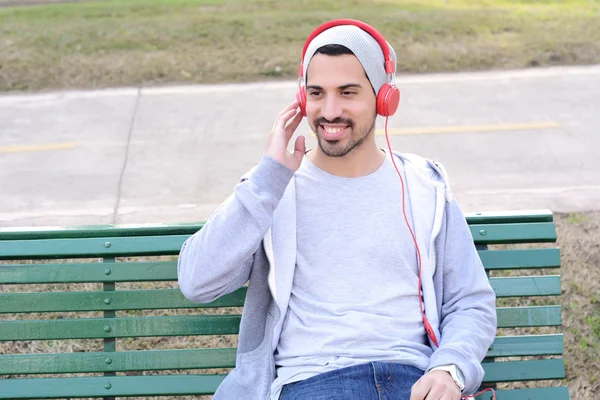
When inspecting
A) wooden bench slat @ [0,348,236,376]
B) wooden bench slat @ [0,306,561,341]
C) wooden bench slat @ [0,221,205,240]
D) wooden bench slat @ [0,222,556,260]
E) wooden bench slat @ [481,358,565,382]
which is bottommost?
wooden bench slat @ [481,358,565,382]

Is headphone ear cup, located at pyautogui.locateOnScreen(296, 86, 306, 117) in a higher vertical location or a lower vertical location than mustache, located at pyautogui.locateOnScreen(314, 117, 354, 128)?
higher

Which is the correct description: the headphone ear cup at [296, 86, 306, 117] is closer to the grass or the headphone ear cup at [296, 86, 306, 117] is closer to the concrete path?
the concrete path

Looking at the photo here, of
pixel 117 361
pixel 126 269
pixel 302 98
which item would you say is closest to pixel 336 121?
pixel 302 98

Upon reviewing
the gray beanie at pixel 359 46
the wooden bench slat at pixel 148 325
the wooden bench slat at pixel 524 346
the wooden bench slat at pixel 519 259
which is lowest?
the wooden bench slat at pixel 524 346

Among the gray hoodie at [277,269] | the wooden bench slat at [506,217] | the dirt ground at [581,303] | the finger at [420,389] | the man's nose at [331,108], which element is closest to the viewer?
the finger at [420,389]

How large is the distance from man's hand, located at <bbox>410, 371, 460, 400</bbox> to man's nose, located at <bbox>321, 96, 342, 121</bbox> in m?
0.92

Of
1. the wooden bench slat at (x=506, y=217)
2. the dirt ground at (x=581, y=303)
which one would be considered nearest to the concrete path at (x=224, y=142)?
the dirt ground at (x=581, y=303)

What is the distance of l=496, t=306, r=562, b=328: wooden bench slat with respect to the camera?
3613mm

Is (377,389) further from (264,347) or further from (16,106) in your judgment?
(16,106)

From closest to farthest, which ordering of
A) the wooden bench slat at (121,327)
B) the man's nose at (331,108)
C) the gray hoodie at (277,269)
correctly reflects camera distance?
1. the gray hoodie at (277,269)
2. the man's nose at (331,108)
3. the wooden bench slat at (121,327)

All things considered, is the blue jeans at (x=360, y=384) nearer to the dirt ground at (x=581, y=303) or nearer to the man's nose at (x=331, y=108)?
the man's nose at (x=331, y=108)

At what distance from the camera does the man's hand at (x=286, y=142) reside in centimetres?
313

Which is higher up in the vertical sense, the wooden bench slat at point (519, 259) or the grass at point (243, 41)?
the grass at point (243, 41)

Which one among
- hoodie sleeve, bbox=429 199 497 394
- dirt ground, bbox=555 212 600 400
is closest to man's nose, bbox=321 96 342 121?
hoodie sleeve, bbox=429 199 497 394
